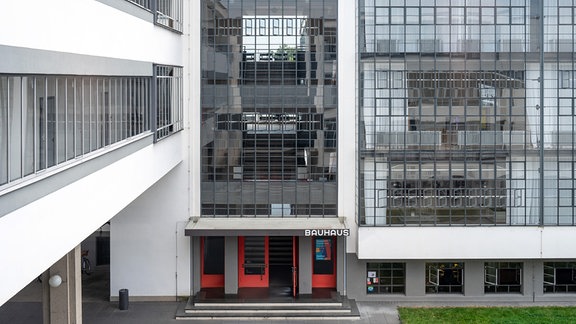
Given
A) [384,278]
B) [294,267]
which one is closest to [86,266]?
[294,267]

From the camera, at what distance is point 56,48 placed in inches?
495

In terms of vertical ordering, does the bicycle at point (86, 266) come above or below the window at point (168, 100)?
below

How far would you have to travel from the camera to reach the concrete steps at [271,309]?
80.5 feet

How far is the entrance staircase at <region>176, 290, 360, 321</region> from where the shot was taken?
24547mm

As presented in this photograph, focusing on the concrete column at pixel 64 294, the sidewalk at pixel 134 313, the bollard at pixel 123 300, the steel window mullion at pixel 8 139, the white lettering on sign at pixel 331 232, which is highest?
the steel window mullion at pixel 8 139

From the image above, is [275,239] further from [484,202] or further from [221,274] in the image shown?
[484,202]

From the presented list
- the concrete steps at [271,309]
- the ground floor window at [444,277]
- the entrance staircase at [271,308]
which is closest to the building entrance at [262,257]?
the entrance staircase at [271,308]

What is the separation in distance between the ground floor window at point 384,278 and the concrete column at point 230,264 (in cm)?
402

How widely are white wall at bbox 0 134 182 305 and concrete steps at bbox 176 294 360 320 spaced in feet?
19.9

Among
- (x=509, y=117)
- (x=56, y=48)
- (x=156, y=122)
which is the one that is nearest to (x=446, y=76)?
(x=509, y=117)

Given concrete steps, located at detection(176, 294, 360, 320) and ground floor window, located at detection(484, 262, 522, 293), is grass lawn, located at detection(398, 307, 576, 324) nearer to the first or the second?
ground floor window, located at detection(484, 262, 522, 293)

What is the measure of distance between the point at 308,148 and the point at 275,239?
308 centimetres

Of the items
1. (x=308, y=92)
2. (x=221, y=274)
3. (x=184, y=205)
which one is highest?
(x=308, y=92)

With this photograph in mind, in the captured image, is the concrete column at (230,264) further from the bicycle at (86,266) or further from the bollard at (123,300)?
the bicycle at (86,266)
